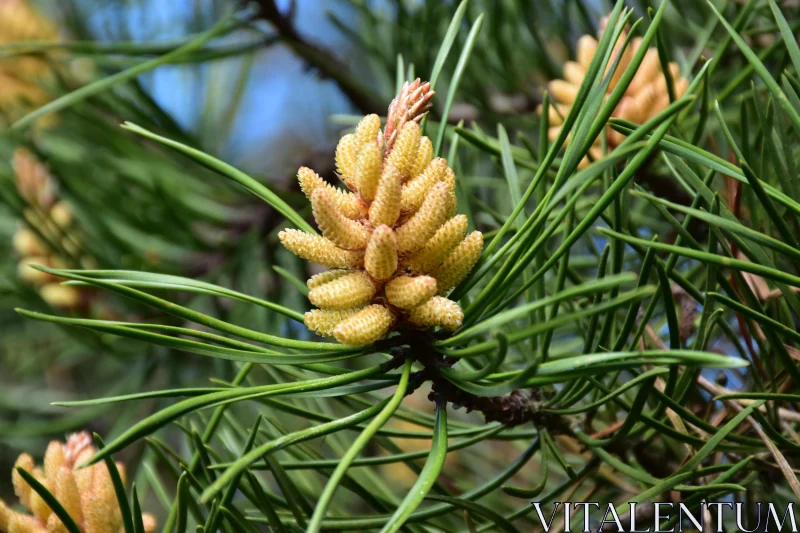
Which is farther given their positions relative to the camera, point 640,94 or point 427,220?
point 640,94

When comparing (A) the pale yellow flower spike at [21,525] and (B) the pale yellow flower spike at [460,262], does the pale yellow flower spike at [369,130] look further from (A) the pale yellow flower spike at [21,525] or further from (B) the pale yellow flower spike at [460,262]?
(A) the pale yellow flower spike at [21,525]

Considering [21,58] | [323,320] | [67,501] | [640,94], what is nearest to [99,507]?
[67,501]

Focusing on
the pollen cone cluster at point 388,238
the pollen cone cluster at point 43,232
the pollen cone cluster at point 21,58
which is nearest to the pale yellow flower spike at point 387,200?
the pollen cone cluster at point 388,238

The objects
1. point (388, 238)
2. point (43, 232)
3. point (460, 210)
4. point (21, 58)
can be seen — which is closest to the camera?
point (388, 238)

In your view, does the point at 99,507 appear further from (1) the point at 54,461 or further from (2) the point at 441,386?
(2) the point at 441,386

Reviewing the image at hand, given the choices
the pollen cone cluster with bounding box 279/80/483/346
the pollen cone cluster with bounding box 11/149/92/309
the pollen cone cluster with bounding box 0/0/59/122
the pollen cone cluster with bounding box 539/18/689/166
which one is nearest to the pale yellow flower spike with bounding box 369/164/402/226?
the pollen cone cluster with bounding box 279/80/483/346

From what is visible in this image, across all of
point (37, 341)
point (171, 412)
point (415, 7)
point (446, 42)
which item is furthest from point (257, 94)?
point (171, 412)
